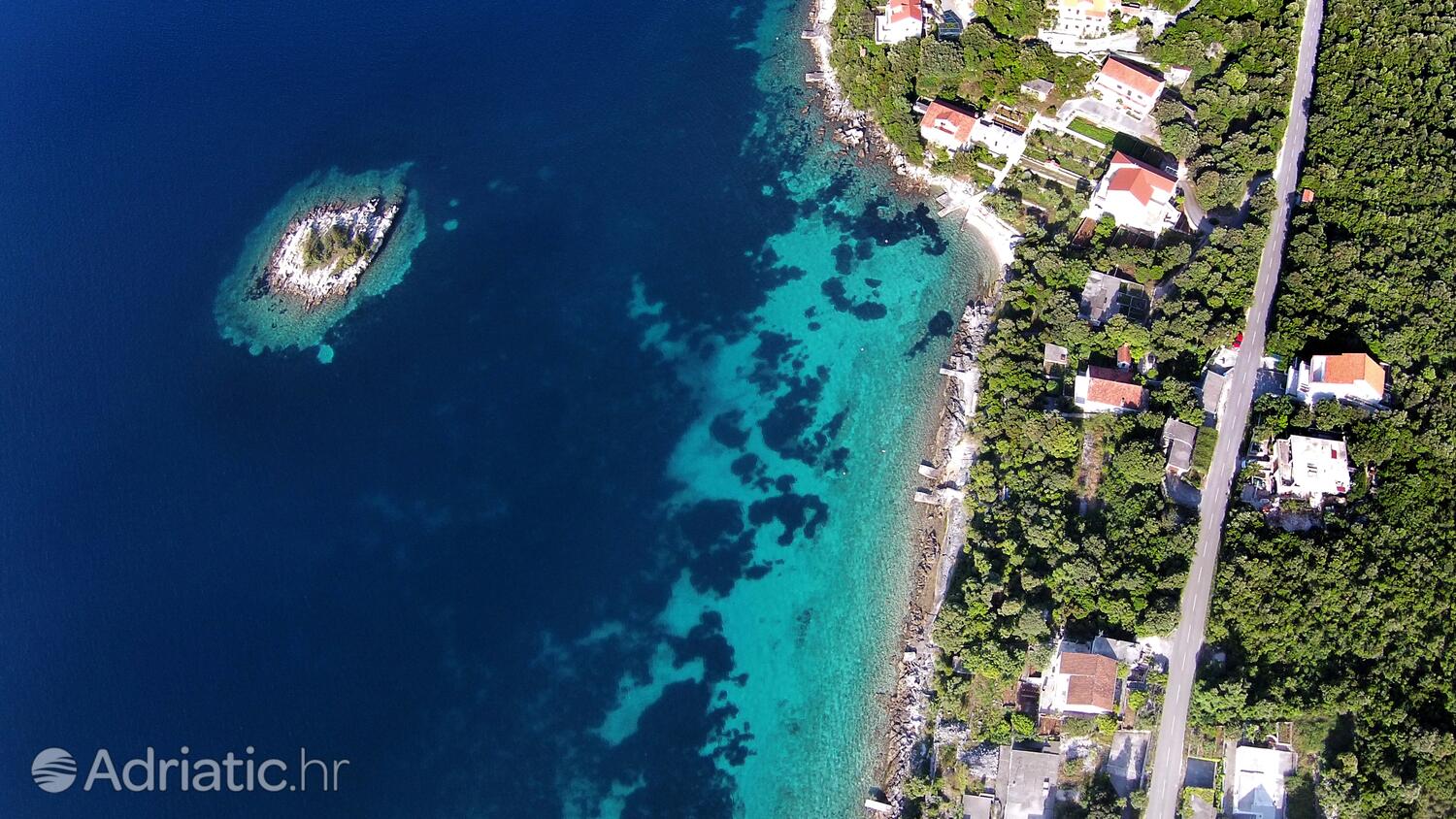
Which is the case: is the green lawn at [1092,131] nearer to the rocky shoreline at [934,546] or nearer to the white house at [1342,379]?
the rocky shoreline at [934,546]

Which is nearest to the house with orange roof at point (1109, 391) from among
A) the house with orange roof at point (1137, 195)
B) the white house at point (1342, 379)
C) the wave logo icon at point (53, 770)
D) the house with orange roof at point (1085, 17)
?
the white house at point (1342, 379)

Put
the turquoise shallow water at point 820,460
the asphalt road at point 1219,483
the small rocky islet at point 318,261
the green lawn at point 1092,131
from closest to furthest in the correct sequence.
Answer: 1. the asphalt road at point 1219,483
2. the turquoise shallow water at point 820,460
3. the green lawn at point 1092,131
4. the small rocky islet at point 318,261

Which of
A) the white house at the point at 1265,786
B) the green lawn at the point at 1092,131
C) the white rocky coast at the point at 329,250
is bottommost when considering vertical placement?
the white house at the point at 1265,786

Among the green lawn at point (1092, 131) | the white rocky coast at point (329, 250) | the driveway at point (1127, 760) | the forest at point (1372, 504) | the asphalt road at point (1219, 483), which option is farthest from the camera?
the white rocky coast at point (329, 250)

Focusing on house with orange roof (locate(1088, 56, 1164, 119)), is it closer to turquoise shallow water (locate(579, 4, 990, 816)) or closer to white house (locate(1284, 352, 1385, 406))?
turquoise shallow water (locate(579, 4, 990, 816))

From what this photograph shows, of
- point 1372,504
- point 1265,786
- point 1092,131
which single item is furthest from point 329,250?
point 1372,504

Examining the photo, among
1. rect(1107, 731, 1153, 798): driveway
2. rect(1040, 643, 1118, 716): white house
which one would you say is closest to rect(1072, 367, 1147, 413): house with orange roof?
rect(1040, 643, 1118, 716): white house
